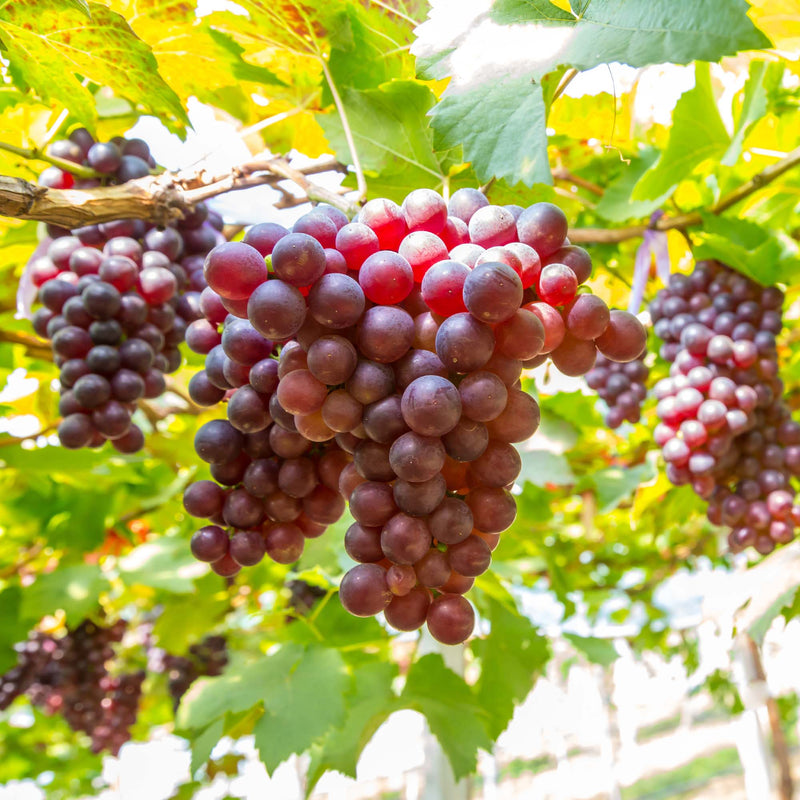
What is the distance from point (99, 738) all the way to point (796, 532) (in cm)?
264

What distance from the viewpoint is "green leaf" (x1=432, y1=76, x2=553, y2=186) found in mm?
629

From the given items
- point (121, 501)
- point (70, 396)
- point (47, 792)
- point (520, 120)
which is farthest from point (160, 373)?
point (47, 792)

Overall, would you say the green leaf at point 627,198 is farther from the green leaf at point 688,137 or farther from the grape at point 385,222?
the grape at point 385,222

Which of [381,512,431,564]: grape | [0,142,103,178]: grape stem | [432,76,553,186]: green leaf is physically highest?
[432,76,553,186]: green leaf

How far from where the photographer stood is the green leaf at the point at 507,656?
1.53 metres

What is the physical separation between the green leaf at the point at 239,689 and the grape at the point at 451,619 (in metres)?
0.87

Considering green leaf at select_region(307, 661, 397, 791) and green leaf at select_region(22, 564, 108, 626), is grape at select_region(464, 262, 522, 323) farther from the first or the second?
green leaf at select_region(22, 564, 108, 626)

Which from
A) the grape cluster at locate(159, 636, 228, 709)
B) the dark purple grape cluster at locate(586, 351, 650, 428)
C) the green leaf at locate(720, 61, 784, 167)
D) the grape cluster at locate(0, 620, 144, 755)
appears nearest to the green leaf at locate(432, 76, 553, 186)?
the green leaf at locate(720, 61, 784, 167)

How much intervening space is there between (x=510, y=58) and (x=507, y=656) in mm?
1275

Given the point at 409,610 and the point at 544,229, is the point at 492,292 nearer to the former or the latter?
the point at 544,229

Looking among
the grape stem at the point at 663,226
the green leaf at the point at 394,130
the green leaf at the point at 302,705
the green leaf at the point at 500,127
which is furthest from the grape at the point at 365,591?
the grape stem at the point at 663,226

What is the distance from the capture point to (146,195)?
0.81 metres

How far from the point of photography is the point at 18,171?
3.44ft

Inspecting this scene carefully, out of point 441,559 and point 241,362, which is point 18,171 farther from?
point 441,559
